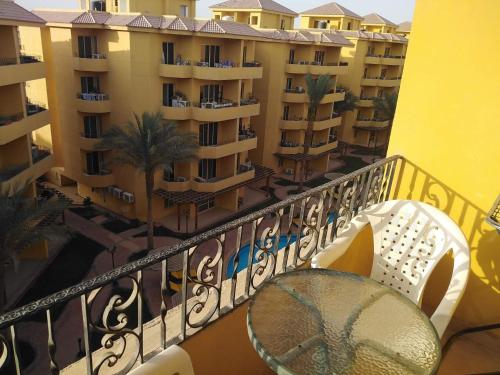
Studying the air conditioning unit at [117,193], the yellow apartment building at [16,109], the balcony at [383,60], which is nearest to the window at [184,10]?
the air conditioning unit at [117,193]

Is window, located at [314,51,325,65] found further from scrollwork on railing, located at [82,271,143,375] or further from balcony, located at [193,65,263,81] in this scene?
scrollwork on railing, located at [82,271,143,375]

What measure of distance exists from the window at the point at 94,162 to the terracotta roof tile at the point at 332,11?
29210mm

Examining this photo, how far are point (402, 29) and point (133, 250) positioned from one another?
44.4m

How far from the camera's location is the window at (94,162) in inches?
880

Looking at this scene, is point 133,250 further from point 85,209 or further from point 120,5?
point 120,5

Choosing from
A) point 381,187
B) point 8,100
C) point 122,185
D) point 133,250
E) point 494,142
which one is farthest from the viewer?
point 122,185

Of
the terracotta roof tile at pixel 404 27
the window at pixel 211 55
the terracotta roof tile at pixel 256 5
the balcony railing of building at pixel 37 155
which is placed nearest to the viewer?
the balcony railing of building at pixel 37 155

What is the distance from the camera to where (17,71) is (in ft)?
46.4

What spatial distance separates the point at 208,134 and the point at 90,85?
6.81 m

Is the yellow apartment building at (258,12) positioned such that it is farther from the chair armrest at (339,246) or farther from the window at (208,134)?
the chair armrest at (339,246)

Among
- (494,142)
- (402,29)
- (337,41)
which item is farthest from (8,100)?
(402,29)

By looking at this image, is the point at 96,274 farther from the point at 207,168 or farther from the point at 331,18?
the point at 331,18

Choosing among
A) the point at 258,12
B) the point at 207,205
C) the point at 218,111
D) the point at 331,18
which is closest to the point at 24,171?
the point at 218,111

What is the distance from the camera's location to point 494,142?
4.47 meters
